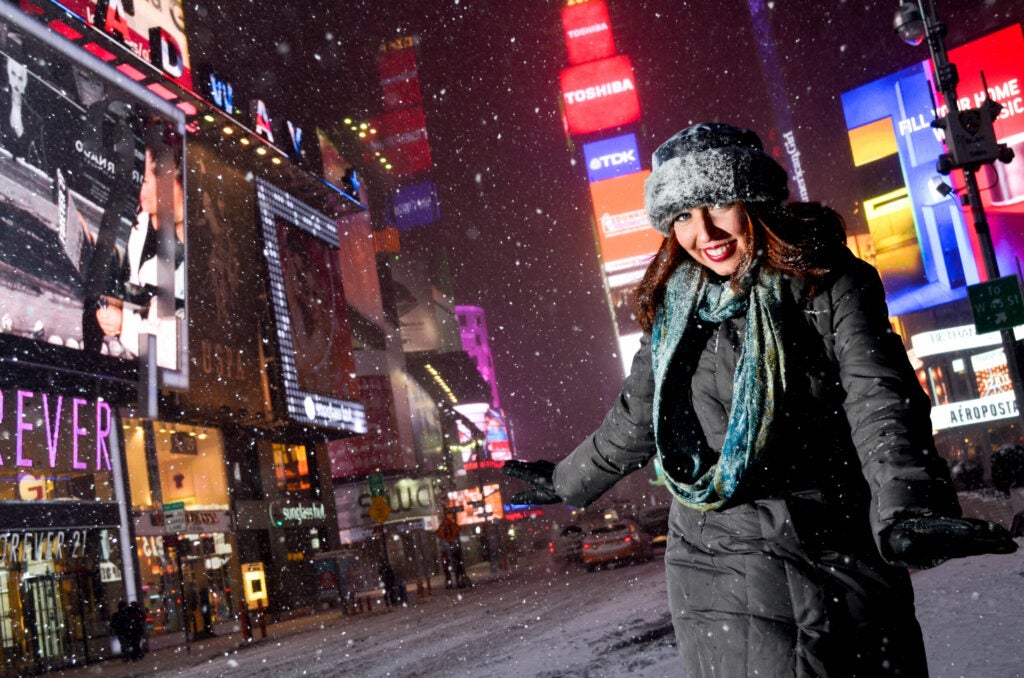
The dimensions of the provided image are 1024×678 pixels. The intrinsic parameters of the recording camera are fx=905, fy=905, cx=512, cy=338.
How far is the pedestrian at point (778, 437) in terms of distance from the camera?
2.18 m

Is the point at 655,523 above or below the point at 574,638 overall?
below

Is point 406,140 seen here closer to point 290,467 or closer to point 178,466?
point 290,467

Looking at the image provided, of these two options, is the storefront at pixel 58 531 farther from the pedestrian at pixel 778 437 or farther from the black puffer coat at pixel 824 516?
the black puffer coat at pixel 824 516

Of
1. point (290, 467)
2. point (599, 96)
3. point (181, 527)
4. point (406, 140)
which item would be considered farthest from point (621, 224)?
point (181, 527)

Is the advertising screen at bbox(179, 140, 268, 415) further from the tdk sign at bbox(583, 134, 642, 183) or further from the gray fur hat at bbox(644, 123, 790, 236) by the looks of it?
the tdk sign at bbox(583, 134, 642, 183)

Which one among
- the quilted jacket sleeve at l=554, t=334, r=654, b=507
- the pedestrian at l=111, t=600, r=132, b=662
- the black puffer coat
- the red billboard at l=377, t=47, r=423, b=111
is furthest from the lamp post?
the red billboard at l=377, t=47, r=423, b=111

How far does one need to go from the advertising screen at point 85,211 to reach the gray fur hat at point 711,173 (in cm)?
1939

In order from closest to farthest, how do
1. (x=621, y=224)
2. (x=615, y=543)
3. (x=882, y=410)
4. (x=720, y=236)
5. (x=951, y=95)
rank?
(x=882, y=410)
(x=720, y=236)
(x=951, y=95)
(x=615, y=543)
(x=621, y=224)

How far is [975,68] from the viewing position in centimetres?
4609

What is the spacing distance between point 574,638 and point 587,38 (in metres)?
97.3

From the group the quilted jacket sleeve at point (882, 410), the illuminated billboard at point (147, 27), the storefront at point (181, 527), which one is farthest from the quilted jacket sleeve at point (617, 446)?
the illuminated billboard at point (147, 27)

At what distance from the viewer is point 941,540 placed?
1.86 m

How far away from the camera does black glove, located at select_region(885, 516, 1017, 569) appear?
71.8 inches

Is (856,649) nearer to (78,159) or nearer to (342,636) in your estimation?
(342,636)
